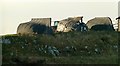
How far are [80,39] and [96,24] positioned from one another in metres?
Result: 4.30

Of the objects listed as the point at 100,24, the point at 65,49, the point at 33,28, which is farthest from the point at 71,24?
the point at 65,49

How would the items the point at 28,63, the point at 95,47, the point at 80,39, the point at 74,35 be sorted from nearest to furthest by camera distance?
the point at 28,63 → the point at 95,47 → the point at 80,39 → the point at 74,35

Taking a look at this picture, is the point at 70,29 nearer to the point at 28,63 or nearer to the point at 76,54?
the point at 76,54

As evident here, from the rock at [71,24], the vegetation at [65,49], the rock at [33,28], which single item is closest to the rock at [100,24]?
the rock at [71,24]

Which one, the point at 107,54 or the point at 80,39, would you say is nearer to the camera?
the point at 107,54

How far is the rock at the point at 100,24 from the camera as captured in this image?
16.2 meters

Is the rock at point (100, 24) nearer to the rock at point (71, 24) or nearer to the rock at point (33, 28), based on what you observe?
the rock at point (71, 24)

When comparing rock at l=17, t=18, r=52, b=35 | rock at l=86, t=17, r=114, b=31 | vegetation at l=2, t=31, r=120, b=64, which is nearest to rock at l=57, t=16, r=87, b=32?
rock at l=86, t=17, r=114, b=31

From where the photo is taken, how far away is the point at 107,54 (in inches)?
428

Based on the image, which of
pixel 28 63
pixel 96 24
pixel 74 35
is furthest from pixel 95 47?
pixel 96 24

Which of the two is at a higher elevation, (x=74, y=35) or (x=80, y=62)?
(x=74, y=35)

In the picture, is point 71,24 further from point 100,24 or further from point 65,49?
point 65,49

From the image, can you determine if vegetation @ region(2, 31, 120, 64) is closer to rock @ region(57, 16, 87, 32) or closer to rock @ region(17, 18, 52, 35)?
rock @ region(17, 18, 52, 35)

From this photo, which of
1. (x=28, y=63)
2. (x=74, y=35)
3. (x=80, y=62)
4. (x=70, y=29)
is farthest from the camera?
(x=70, y=29)
